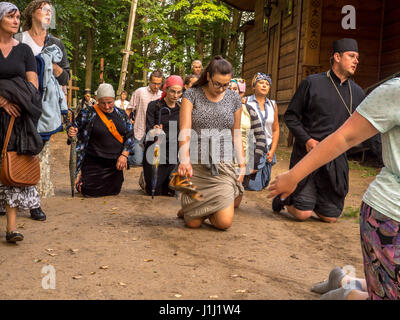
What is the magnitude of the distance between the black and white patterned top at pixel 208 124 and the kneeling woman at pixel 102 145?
242 centimetres

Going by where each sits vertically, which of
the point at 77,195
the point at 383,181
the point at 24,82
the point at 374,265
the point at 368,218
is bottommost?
the point at 77,195

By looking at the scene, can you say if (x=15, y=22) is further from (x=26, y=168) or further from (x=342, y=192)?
(x=342, y=192)

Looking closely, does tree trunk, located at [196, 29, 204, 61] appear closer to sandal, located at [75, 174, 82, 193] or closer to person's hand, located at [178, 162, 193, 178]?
sandal, located at [75, 174, 82, 193]

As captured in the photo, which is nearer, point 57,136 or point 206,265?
point 206,265

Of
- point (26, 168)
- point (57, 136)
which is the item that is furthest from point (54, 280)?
point (57, 136)

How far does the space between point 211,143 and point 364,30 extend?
33.7ft

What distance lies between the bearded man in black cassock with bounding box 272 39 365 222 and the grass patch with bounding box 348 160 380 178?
470cm

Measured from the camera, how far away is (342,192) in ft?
20.8

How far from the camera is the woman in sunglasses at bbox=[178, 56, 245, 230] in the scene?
5.50m

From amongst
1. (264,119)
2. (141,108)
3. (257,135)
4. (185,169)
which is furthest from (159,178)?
(185,169)

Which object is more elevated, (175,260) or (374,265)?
(374,265)

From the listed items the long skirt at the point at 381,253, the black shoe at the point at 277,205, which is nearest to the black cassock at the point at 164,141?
the black shoe at the point at 277,205

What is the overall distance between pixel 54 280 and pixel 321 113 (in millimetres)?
3989

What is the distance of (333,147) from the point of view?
7.75ft
